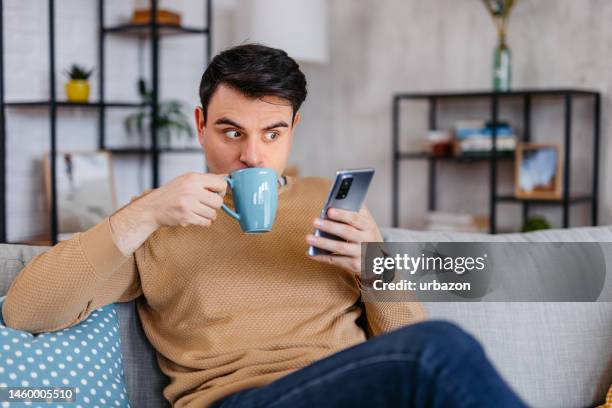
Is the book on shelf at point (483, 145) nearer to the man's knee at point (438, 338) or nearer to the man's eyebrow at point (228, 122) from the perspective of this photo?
the man's eyebrow at point (228, 122)

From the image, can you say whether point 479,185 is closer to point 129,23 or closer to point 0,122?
point 129,23

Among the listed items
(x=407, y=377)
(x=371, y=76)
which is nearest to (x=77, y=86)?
(x=371, y=76)

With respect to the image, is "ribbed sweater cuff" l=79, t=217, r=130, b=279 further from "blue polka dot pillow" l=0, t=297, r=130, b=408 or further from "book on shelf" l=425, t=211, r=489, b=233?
"book on shelf" l=425, t=211, r=489, b=233

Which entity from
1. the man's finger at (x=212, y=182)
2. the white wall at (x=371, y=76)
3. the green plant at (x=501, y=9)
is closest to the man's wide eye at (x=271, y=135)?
the man's finger at (x=212, y=182)

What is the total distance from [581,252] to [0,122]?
2.24 metres

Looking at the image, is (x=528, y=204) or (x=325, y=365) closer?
(x=325, y=365)

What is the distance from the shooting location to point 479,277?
1.85m

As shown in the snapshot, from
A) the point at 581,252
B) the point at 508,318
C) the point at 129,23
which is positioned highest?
the point at 129,23

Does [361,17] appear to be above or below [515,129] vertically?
above

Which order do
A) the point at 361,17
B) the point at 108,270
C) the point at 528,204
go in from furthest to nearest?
the point at 361,17 < the point at 528,204 < the point at 108,270

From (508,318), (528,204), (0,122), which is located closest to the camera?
(508,318)

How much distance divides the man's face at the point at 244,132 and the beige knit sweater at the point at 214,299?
115 mm

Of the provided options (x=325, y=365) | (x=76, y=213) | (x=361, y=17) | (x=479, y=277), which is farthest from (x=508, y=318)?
(x=361, y=17)

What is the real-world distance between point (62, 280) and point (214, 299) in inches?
10.9
